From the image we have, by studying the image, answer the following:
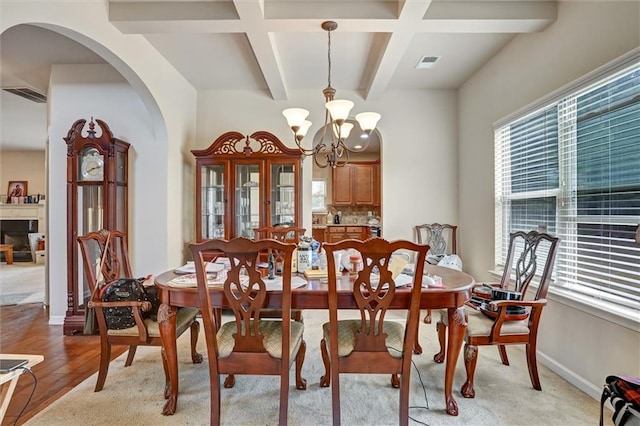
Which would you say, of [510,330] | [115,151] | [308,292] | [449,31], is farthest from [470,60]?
[115,151]

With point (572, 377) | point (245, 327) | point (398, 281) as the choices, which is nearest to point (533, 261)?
point (572, 377)

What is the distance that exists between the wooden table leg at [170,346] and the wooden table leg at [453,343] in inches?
62.3

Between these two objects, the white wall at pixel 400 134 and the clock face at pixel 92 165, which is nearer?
the clock face at pixel 92 165

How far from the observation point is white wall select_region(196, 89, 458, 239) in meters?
4.25

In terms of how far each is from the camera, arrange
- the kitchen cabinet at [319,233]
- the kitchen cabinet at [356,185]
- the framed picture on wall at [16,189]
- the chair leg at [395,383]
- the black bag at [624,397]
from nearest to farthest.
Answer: the black bag at [624,397] → the chair leg at [395,383] → the kitchen cabinet at [319,233] → the kitchen cabinet at [356,185] → the framed picture on wall at [16,189]

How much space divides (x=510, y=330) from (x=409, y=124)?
114 inches

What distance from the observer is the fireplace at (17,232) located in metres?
8.24

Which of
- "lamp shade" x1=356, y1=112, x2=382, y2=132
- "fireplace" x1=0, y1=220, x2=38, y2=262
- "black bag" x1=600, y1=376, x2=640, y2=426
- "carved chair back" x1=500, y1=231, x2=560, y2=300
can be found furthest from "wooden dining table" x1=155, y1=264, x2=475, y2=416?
"fireplace" x1=0, y1=220, x2=38, y2=262

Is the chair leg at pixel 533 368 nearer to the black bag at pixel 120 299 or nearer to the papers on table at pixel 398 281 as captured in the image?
the papers on table at pixel 398 281

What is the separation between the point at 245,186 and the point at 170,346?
230 cm

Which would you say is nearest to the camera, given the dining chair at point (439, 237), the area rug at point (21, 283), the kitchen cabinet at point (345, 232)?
the dining chair at point (439, 237)

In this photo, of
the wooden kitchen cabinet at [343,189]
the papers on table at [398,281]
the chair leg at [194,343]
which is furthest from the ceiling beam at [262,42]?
the wooden kitchen cabinet at [343,189]

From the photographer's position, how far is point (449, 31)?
2639 mm

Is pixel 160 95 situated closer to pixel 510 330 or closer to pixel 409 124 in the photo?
pixel 409 124
